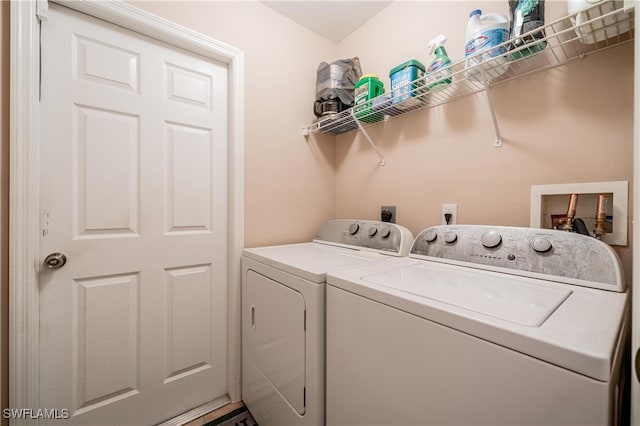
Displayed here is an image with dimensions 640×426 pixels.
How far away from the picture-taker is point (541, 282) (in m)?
0.85

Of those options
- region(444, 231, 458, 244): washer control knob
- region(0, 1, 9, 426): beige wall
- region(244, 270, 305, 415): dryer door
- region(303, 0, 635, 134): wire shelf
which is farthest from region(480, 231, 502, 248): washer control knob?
region(0, 1, 9, 426): beige wall

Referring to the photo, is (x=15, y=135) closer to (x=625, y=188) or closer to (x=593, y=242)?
(x=593, y=242)

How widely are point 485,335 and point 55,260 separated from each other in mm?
1657

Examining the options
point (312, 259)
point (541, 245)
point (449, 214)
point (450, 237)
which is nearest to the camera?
point (541, 245)

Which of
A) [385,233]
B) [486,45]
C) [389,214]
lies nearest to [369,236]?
[385,233]

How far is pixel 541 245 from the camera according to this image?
91 cm

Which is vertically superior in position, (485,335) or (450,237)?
(450,237)

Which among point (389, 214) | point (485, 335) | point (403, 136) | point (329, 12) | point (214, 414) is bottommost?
point (214, 414)

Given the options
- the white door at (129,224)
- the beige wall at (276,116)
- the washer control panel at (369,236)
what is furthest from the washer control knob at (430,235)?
the white door at (129,224)

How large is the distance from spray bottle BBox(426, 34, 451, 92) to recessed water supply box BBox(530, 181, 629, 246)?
0.62m

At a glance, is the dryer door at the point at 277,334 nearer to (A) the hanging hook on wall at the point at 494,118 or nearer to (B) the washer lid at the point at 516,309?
(B) the washer lid at the point at 516,309

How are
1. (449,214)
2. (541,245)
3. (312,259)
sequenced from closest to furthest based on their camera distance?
(541,245) → (312,259) → (449,214)

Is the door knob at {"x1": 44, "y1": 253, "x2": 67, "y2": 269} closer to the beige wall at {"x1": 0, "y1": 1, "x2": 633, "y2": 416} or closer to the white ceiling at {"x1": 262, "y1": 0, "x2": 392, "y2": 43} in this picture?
the beige wall at {"x1": 0, "y1": 1, "x2": 633, "y2": 416}

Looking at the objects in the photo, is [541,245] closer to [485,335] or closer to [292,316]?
[485,335]
